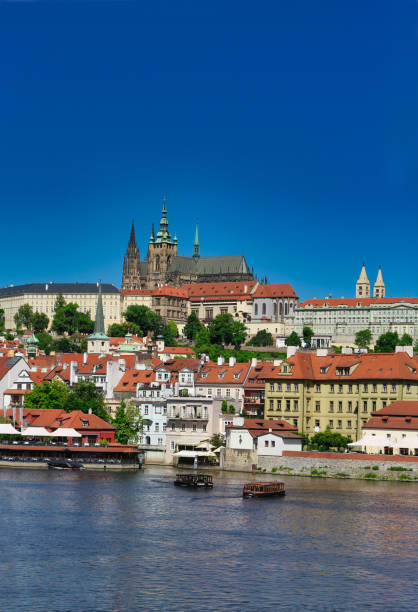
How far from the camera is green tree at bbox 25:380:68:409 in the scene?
109 m

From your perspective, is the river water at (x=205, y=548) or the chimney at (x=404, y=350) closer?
the river water at (x=205, y=548)

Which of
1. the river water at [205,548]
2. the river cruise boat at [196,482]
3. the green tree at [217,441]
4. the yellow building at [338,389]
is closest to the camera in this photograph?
the river water at [205,548]

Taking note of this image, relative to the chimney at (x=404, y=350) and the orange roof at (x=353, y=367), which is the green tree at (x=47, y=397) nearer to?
the orange roof at (x=353, y=367)

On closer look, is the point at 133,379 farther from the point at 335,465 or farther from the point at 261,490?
the point at 261,490

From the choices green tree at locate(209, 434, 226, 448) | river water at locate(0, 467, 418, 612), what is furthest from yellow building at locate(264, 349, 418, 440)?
river water at locate(0, 467, 418, 612)

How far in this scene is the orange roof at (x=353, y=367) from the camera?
3802 inches

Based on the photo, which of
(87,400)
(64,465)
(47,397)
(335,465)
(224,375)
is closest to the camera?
(335,465)

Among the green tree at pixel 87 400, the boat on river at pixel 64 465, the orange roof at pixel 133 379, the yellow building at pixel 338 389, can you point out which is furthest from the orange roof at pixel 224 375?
the boat on river at pixel 64 465

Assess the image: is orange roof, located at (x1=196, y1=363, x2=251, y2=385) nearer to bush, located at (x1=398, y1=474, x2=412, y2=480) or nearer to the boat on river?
the boat on river

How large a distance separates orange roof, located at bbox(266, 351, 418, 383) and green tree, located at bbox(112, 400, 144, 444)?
12.7 m

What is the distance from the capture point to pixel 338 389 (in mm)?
99500

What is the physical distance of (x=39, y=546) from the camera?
5372 cm

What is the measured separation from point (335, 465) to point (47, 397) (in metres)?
34.7

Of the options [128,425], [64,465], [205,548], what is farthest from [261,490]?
[128,425]
